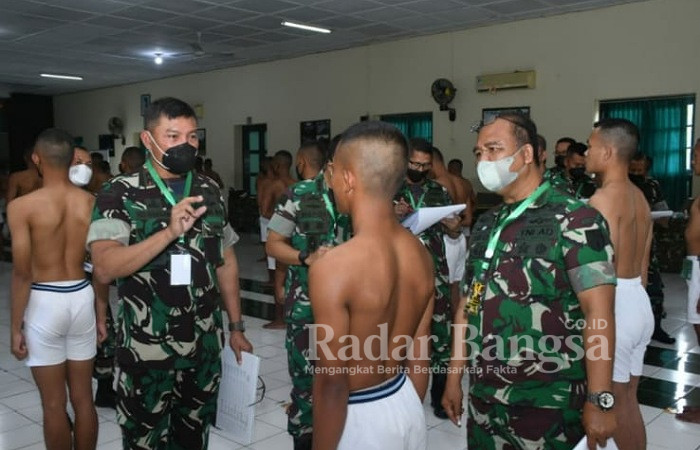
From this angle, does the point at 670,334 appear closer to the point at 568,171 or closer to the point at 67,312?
the point at 568,171

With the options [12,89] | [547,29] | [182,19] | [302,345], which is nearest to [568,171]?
[302,345]

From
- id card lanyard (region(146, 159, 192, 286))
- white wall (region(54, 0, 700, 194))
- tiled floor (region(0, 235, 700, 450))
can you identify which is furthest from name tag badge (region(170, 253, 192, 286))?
white wall (region(54, 0, 700, 194))

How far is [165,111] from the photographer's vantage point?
82.3 inches

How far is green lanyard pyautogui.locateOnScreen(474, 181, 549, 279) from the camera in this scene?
5.99 ft

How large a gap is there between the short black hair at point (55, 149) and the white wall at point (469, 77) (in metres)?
7.38

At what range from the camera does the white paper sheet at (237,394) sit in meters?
2.17

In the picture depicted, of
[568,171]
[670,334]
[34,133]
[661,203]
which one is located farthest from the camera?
[34,133]

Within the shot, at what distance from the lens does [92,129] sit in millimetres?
16312

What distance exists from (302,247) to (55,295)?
108 centimetres

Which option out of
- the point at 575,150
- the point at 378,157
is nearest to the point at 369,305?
the point at 378,157

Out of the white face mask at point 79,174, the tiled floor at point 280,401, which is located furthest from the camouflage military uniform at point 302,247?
the white face mask at point 79,174

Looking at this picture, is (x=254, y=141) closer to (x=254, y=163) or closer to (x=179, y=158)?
(x=254, y=163)

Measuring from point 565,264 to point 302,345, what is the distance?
Result: 1.21 meters

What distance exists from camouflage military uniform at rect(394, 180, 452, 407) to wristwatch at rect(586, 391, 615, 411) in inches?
64.7
